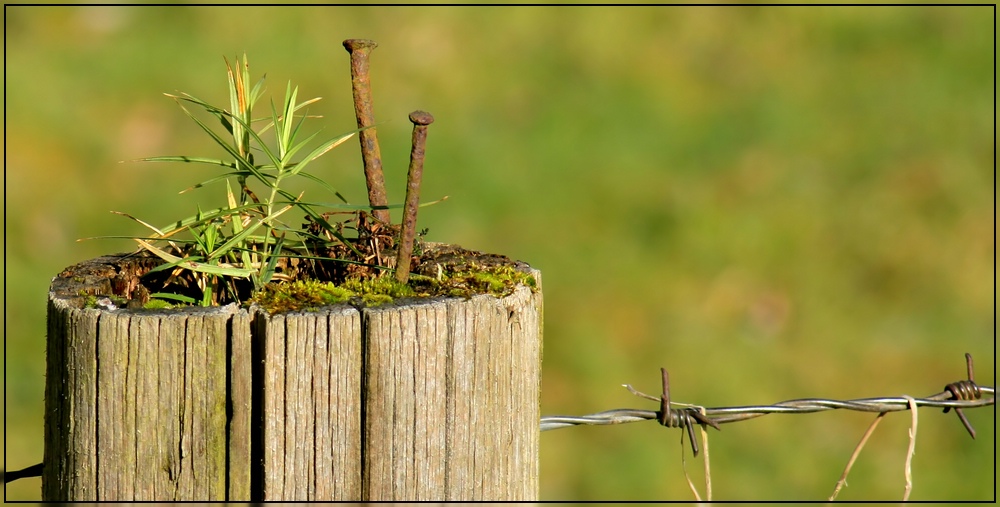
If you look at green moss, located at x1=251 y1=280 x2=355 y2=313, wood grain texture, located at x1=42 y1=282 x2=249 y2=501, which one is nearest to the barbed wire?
green moss, located at x1=251 y1=280 x2=355 y2=313

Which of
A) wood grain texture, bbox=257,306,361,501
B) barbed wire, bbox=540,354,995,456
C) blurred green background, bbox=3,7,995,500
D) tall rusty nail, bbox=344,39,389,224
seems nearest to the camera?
wood grain texture, bbox=257,306,361,501

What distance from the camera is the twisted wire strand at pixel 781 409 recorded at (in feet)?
6.82

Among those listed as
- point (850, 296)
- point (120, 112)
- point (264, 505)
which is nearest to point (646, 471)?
point (850, 296)

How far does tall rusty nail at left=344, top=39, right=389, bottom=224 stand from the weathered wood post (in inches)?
15.7

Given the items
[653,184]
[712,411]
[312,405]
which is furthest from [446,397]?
[653,184]

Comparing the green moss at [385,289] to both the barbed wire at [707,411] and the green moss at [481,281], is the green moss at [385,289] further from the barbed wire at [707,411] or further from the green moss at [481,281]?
the barbed wire at [707,411]

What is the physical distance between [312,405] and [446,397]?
21 centimetres

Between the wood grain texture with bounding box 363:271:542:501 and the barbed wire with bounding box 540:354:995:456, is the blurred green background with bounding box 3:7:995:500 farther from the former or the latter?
the wood grain texture with bounding box 363:271:542:501

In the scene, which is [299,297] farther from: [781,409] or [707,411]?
Result: [781,409]

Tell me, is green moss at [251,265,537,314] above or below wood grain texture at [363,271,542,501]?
above

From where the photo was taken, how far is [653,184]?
678 centimetres

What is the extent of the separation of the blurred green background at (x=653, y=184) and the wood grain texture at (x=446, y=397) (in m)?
3.67

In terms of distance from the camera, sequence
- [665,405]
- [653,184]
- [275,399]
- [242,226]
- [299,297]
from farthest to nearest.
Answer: [653,184]
[665,405]
[242,226]
[299,297]
[275,399]

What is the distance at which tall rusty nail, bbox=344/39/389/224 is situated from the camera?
188cm
